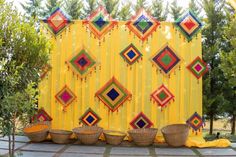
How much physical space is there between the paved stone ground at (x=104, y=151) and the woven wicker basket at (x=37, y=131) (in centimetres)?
12

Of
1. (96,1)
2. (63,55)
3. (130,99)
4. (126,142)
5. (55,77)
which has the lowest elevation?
(126,142)

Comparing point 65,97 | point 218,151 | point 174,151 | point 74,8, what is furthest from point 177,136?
point 74,8

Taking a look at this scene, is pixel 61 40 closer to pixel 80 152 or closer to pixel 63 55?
pixel 63 55

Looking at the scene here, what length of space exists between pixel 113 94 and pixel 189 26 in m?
1.84

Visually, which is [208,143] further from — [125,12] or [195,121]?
[125,12]

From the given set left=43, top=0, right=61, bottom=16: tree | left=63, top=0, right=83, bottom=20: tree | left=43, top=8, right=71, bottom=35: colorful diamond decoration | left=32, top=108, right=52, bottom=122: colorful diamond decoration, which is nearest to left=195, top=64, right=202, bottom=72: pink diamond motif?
left=43, top=8, right=71, bottom=35: colorful diamond decoration

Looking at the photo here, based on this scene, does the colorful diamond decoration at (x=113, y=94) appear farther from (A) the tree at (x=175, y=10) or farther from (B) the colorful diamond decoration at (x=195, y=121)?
(A) the tree at (x=175, y=10)

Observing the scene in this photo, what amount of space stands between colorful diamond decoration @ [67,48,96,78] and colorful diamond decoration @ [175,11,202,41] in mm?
1701

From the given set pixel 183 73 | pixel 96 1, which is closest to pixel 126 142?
pixel 183 73

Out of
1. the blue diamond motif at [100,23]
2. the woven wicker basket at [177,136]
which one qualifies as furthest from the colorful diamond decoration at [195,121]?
the blue diamond motif at [100,23]

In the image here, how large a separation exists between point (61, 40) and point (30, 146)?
1951mm

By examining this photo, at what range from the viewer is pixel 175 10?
10.5 metres

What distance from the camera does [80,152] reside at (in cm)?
509

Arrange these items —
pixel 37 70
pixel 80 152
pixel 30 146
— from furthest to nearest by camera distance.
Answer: pixel 30 146
pixel 80 152
pixel 37 70
